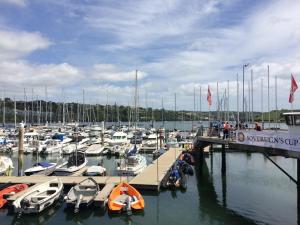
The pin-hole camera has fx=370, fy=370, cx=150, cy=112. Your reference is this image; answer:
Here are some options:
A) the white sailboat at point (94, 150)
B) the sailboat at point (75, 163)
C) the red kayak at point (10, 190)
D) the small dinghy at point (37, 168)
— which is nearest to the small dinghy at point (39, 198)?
the red kayak at point (10, 190)

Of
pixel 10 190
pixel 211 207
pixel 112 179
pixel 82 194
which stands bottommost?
pixel 211 207

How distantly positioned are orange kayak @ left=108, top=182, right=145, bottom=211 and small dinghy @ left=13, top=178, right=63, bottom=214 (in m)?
4.65

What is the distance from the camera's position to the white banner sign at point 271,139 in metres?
23.2

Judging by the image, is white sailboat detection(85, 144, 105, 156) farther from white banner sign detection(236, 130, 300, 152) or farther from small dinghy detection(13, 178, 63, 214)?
white banner sign detection(236, 130, 300, 152)

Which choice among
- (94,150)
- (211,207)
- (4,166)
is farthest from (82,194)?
(94,150)

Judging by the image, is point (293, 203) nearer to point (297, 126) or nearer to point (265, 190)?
point (265, 190)

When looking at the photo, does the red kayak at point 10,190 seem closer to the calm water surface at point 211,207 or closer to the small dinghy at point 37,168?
the calm water surface at point 211,207

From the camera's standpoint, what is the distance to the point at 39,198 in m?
27.5

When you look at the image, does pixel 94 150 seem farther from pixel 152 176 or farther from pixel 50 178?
pixel 152 176

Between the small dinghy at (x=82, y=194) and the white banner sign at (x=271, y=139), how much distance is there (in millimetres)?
12248

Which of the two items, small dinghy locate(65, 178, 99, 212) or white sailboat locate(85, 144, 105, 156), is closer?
small dinghy locate(65, 178, 99, 212)

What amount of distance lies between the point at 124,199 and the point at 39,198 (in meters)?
6.34

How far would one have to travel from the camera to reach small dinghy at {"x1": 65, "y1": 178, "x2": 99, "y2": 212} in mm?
26938

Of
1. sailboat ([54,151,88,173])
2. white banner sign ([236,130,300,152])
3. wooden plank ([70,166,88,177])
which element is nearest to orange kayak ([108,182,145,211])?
white banner sign ([236,130,300,152])
